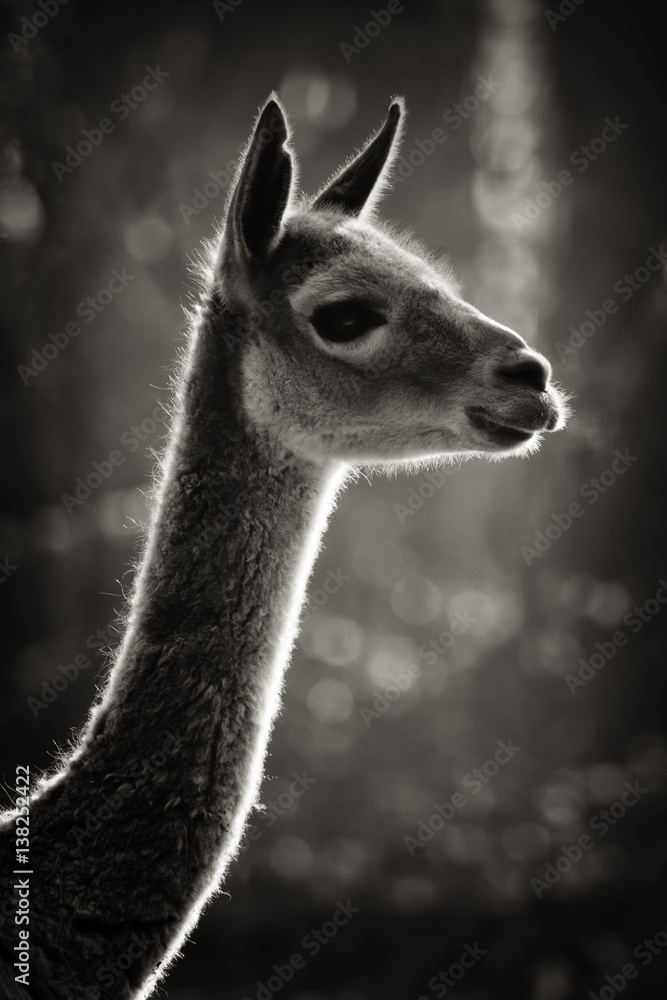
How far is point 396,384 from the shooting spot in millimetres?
2285

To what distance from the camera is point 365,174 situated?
9.22ft

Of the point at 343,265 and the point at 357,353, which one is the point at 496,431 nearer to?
the point at 357,353

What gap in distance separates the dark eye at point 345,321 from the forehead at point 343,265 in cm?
4

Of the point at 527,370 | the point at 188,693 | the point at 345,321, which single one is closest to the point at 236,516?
the point at 188,693

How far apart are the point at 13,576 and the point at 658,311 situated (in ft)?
21.4

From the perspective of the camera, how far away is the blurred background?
7211 millimetres

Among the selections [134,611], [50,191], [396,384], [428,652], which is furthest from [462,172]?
[134,611]

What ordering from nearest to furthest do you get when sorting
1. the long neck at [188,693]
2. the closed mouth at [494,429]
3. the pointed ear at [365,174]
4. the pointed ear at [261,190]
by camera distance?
the long neck at [188,693], the pointed ear at [261,190], the closed mouth at [494,429], the pointed ear at [365,174]

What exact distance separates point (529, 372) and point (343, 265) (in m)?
0.63

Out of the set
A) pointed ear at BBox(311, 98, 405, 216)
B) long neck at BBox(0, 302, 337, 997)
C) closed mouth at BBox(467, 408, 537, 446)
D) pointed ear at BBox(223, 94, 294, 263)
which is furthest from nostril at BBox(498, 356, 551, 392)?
pointed ear at BBox(311, 98, 405, 216)

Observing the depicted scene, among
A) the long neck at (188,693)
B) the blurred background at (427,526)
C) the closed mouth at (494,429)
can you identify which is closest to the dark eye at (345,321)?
the long neck at (188,693)

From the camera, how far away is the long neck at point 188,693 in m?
1.80

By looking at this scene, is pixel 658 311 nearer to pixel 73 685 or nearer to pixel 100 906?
pixel 73 685

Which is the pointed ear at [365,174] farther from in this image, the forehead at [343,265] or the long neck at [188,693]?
the long neck at [188,693]
